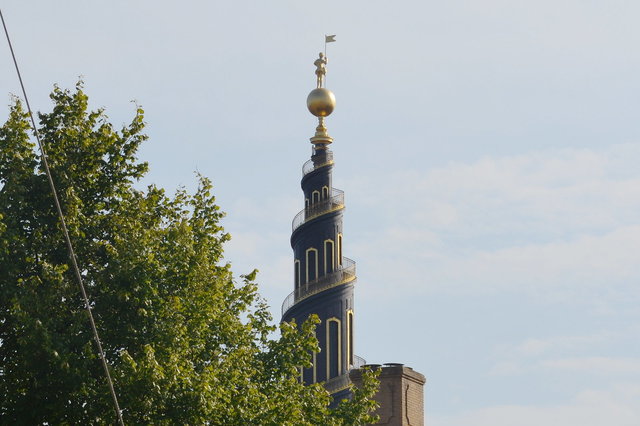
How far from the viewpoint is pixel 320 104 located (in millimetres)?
76500

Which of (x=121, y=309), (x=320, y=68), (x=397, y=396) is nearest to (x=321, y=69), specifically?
(x=320, y=68)

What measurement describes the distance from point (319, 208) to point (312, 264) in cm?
315

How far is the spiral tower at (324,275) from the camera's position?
68.6m

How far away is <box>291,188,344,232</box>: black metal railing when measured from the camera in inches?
2844

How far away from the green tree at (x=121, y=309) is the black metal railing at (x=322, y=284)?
39400 millimetres

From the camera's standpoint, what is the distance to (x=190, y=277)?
2752 centimetres

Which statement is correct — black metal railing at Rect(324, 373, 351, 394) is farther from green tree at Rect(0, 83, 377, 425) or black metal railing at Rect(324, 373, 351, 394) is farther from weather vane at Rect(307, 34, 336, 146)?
green tree at Rect(0, 83, 377, 425)

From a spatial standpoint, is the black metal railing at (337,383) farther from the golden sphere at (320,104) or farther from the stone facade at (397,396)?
the stone facade at (397,396)

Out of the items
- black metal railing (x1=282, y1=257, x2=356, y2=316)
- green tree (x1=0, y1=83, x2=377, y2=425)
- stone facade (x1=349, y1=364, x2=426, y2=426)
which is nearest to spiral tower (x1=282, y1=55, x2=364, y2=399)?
black metal railing (x1=282, y1=257, x2=356, y2=316)

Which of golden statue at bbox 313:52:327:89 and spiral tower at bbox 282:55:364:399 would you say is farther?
golden statue at bbox 313:52:327:89

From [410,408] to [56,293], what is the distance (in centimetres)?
1890

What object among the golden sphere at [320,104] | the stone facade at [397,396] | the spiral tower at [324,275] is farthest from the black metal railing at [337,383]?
the stone facade at [397,396]

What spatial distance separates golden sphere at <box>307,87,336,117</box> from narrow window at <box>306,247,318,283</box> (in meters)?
8.69

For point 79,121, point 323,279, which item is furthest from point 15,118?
point 323,279
